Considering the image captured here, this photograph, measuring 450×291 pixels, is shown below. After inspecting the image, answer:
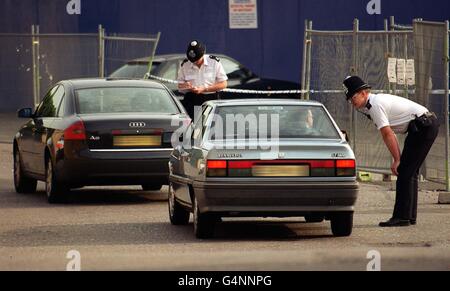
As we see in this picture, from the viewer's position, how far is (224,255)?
1103 centimetres

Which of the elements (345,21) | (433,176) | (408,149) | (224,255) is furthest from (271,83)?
(224,255)

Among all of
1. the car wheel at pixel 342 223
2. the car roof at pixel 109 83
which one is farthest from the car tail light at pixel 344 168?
the car roof at pixel 109 83

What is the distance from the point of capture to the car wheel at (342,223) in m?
13.3

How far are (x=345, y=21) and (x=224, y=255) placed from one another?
23.8 m

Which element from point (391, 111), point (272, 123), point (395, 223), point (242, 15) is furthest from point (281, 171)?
point (242, 15)

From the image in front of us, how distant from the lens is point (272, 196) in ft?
42.4

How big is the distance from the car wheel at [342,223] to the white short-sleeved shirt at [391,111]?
3.87 ft

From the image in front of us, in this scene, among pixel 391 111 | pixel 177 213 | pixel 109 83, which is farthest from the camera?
pixel 109 83

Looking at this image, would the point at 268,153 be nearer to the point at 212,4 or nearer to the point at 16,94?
the point at 16,94

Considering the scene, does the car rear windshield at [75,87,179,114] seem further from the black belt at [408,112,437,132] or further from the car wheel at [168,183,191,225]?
the black belt at [408,112,437,132]

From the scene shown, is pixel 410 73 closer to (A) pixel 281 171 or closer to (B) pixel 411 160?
(B) pixel 411 160

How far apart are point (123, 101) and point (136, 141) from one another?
0.89 m

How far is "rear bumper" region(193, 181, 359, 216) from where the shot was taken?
12.9 m

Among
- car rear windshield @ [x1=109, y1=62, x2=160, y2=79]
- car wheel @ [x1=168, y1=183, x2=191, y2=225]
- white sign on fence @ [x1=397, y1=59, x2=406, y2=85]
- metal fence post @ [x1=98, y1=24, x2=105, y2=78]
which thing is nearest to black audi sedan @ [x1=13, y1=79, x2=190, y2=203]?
car wheel @ [x1=168, y1=183, x2=191, y2=225]
